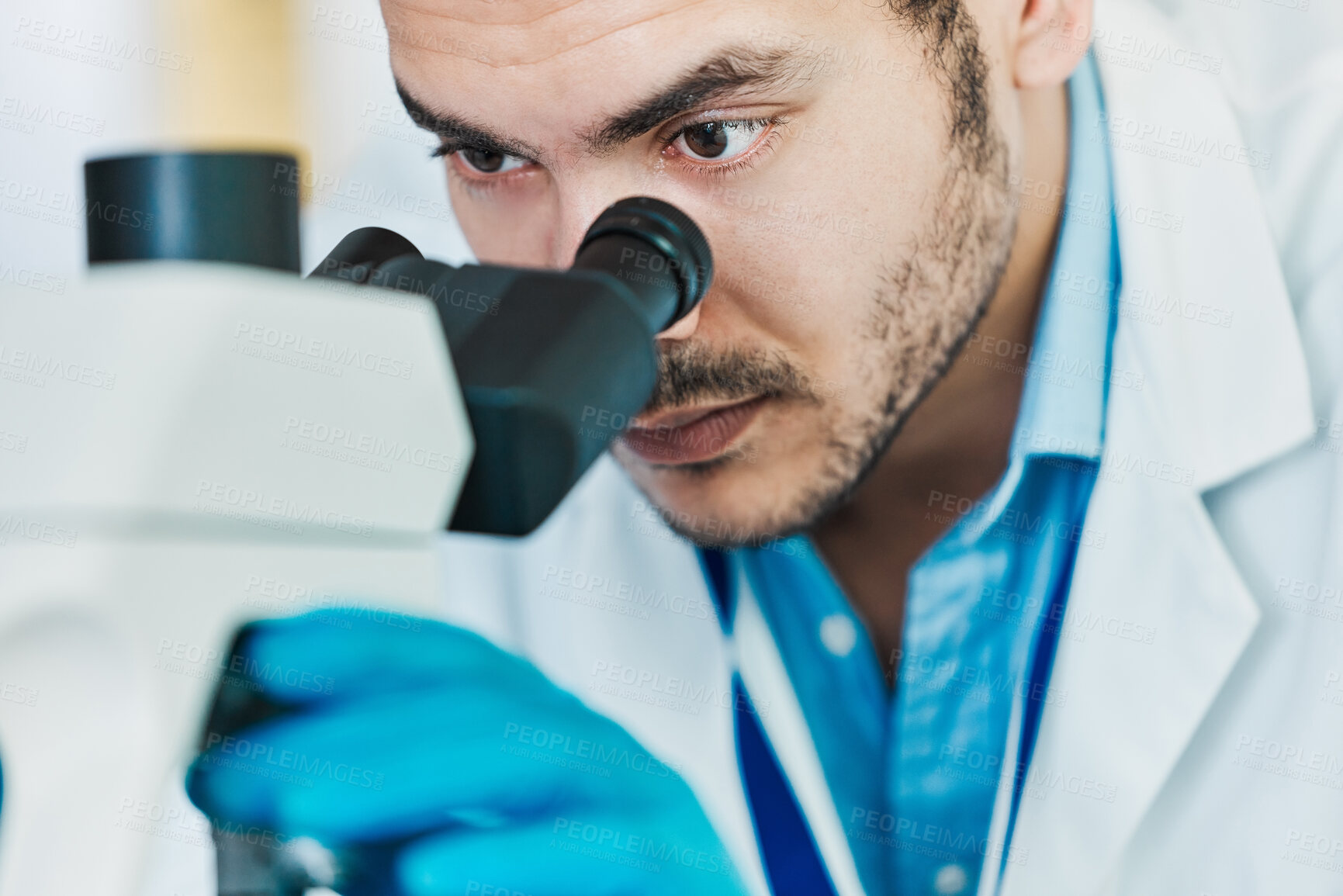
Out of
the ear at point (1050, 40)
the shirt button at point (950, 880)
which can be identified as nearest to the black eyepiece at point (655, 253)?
the ear at point (1050, 40)

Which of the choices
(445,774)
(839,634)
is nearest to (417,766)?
(445,774)

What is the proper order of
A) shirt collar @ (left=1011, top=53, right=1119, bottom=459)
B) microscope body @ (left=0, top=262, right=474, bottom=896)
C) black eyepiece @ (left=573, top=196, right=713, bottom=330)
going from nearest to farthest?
1. microscope body @ (left=0, top=262, right=474, bottom=896)
2. black eyepiece @ (left=573, top=196, right=713, bottom=330)
3. shirt collar @ (left=1011, top=53, right=1119, bottom=459)

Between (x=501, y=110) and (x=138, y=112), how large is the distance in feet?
5.85

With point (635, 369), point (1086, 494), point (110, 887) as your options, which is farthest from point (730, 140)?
point (110, 887)

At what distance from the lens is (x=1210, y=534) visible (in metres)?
0.87

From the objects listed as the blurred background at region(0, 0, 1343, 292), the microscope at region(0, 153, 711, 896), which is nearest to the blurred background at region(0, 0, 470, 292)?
the blurred background at region(0, 0, 1343, 292)

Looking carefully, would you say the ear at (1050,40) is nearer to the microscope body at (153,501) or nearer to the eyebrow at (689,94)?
the eyebrow at (689,94)

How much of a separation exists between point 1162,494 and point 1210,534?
1.7 inches

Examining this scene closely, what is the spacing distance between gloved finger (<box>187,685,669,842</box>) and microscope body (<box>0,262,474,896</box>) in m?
0.07

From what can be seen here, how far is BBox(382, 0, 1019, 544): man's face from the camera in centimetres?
68

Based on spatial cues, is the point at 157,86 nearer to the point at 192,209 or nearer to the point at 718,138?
the point at 718,138

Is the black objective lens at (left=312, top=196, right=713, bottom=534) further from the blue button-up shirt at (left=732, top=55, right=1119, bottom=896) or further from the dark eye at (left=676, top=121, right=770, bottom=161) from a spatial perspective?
the blue button-up shirt at (left=732, top=55, right=1119, bottom=896)

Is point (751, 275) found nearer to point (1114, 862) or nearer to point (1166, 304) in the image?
point (1166, 304)

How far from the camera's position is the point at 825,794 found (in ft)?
3.34
